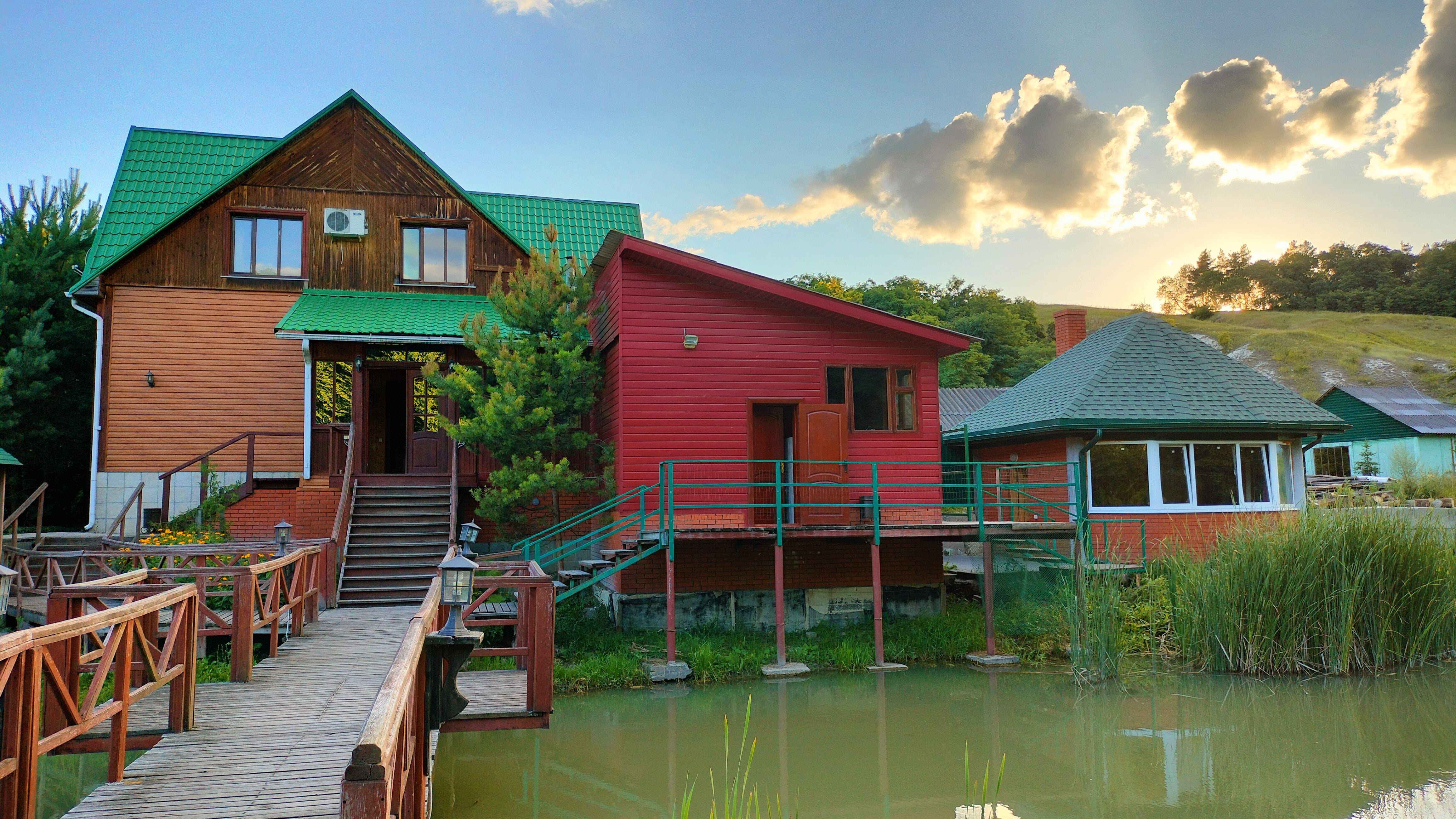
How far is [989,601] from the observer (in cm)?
1426

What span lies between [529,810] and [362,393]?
34.6 ft

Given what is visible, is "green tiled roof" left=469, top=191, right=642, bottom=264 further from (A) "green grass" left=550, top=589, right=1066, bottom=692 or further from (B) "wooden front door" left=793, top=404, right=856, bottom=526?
(A) "green grass" left=550, top=589, right=1066, bottom=692

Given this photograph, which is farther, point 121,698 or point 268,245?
point 268,245

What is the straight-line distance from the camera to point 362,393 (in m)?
16.5

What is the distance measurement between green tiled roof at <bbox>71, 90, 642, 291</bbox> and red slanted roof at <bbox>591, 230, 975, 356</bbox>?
13.4ft

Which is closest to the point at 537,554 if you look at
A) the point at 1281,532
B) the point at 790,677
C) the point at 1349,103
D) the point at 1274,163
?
the point at 790,677

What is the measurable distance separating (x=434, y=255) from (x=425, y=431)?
12.8ft

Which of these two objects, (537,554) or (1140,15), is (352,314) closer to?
(537,554)

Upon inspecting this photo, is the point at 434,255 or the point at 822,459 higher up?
the point at 434,255

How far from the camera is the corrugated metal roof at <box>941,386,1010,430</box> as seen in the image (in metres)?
27.4

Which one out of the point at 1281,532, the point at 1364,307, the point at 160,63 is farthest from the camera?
the point at 1364,307

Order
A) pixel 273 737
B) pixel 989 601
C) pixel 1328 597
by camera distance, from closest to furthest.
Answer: pixel 273 737, pixel 1328 597, pixel 989 601

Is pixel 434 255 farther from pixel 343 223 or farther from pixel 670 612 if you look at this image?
pixel 670 612

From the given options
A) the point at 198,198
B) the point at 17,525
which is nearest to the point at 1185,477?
the point at 198,198
